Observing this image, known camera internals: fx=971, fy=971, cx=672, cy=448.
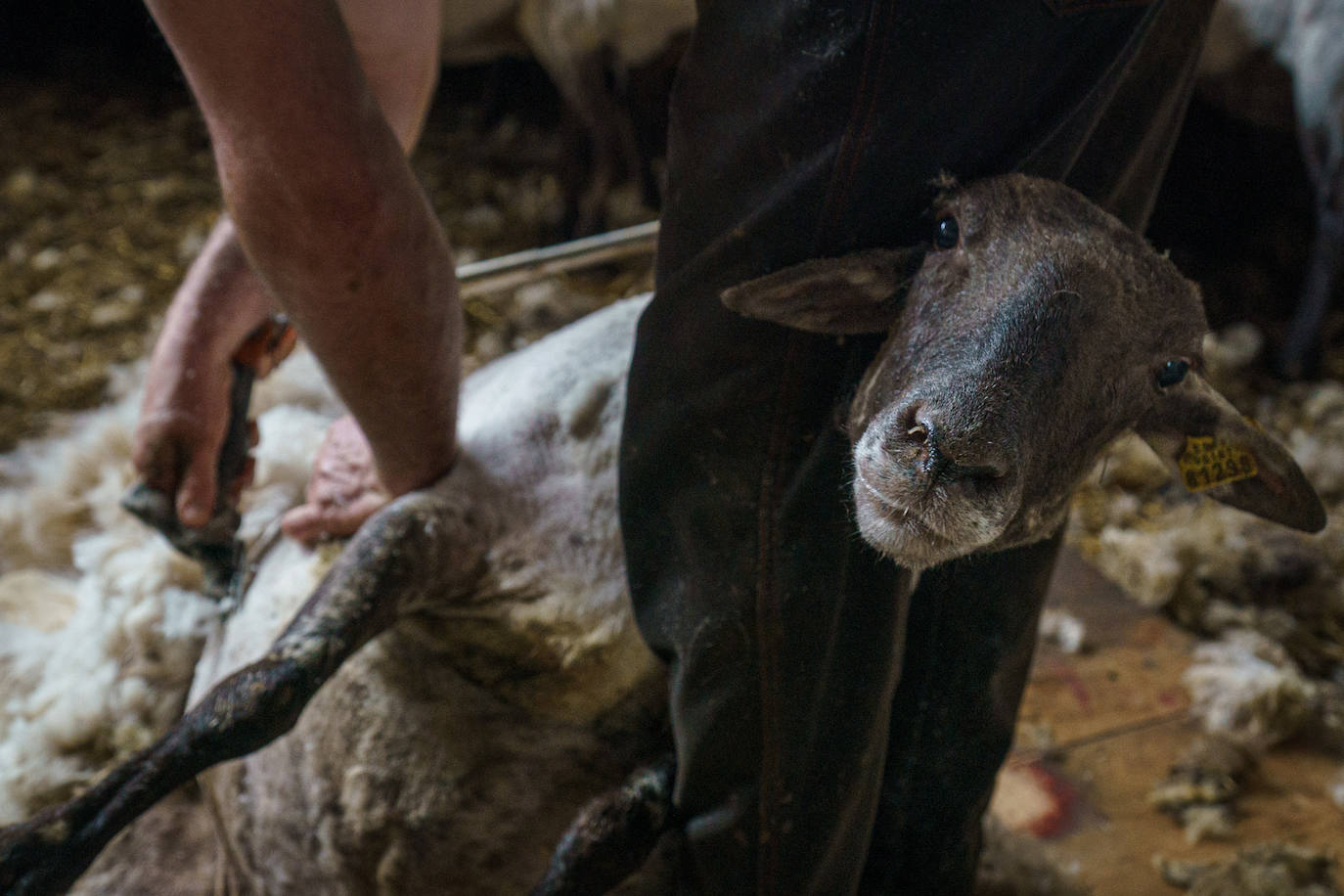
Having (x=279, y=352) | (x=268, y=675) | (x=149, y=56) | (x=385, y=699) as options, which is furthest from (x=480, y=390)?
(x=149, y=56)

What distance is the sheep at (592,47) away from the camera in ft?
12.4

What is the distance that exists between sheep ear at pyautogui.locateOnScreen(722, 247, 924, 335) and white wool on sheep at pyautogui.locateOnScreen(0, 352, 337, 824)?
1344mm

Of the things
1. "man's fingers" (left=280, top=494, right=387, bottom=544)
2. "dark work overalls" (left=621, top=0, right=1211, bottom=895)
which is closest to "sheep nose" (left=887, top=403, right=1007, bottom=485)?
"dark work overalls" (left=621, top=0, right=1211, bottom=895)

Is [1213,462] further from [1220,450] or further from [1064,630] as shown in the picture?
[1064,630]

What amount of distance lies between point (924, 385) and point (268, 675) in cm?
93

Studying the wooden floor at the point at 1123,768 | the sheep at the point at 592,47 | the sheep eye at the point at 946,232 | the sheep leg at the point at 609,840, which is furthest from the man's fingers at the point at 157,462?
the sheep at the point at 592,47

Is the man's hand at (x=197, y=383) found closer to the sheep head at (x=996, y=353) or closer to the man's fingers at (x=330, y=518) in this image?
the man's fingers at (x=330, y=518)

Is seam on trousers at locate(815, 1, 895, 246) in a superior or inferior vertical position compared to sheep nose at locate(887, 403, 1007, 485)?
superior

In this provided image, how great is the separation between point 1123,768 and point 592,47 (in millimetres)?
3194

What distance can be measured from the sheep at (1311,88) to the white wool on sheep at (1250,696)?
1915mm

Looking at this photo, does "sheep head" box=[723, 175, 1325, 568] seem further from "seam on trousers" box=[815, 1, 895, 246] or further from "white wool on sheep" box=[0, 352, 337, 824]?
"white wool on sheep" box=[0, 352, 337, 824]

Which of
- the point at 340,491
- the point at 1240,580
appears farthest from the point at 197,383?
the point at 1240,580

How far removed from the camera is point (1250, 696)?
229cm

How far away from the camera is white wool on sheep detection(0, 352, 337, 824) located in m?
1.90
